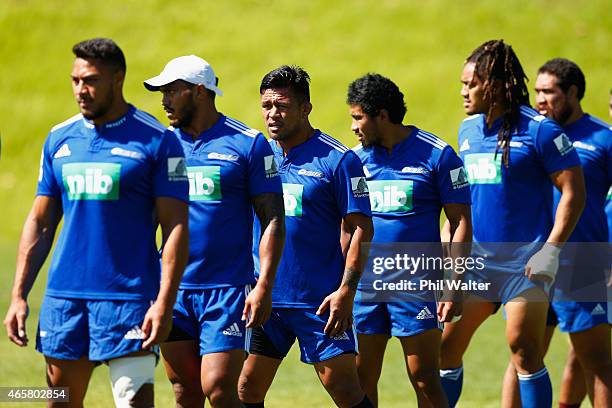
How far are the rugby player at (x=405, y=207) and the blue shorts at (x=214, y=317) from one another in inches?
48.1

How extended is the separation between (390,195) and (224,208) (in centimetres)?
144

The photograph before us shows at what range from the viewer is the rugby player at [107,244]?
6074mm

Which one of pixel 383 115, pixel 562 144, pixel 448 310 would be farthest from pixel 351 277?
pixel 562 144

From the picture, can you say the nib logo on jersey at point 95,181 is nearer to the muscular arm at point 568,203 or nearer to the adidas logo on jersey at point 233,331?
the adidas logo on jersey at point 233,331

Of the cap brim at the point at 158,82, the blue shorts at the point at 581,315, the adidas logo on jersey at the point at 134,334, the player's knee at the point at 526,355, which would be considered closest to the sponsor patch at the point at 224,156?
the cap brim at the point at 158,82

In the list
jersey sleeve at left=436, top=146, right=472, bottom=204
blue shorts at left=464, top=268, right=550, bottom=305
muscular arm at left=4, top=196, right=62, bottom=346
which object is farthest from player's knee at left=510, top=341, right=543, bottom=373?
muscular arm at left=4, top=196, right=62, bottom=346

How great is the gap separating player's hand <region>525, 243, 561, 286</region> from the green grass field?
1933cm

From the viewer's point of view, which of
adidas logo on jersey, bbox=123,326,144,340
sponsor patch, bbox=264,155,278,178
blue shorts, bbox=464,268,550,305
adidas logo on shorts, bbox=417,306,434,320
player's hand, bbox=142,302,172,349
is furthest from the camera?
blue shorts, bbox=464,268,550,305

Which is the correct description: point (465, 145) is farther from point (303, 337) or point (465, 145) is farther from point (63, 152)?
point (63, 152)

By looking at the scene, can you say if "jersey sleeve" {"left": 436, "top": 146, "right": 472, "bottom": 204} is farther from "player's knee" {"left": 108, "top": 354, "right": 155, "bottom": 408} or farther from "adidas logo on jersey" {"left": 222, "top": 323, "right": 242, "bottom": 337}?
"player's knee" {"left": 108, "top": 354, "right": 155, "bottom": 408}

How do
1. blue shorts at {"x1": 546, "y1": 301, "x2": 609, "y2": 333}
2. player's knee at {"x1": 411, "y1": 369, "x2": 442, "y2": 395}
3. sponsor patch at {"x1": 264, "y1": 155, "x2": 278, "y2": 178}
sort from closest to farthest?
sponsor patch at {"x1": 264, "y1": 155, "x2": 278, "y2": 178}, player's knee at {"x1": 411, "y1": 369, "x2": 442, "y2": 395}, blue shorts at {"x1": 546, "y1": 301, "x2": 609, "y2": 333}

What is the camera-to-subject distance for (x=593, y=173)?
356 inches

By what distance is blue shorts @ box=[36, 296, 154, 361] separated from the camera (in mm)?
6047

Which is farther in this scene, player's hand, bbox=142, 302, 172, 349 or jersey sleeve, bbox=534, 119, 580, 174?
jersey sleeve, bbox=534, 119, 580, 174
